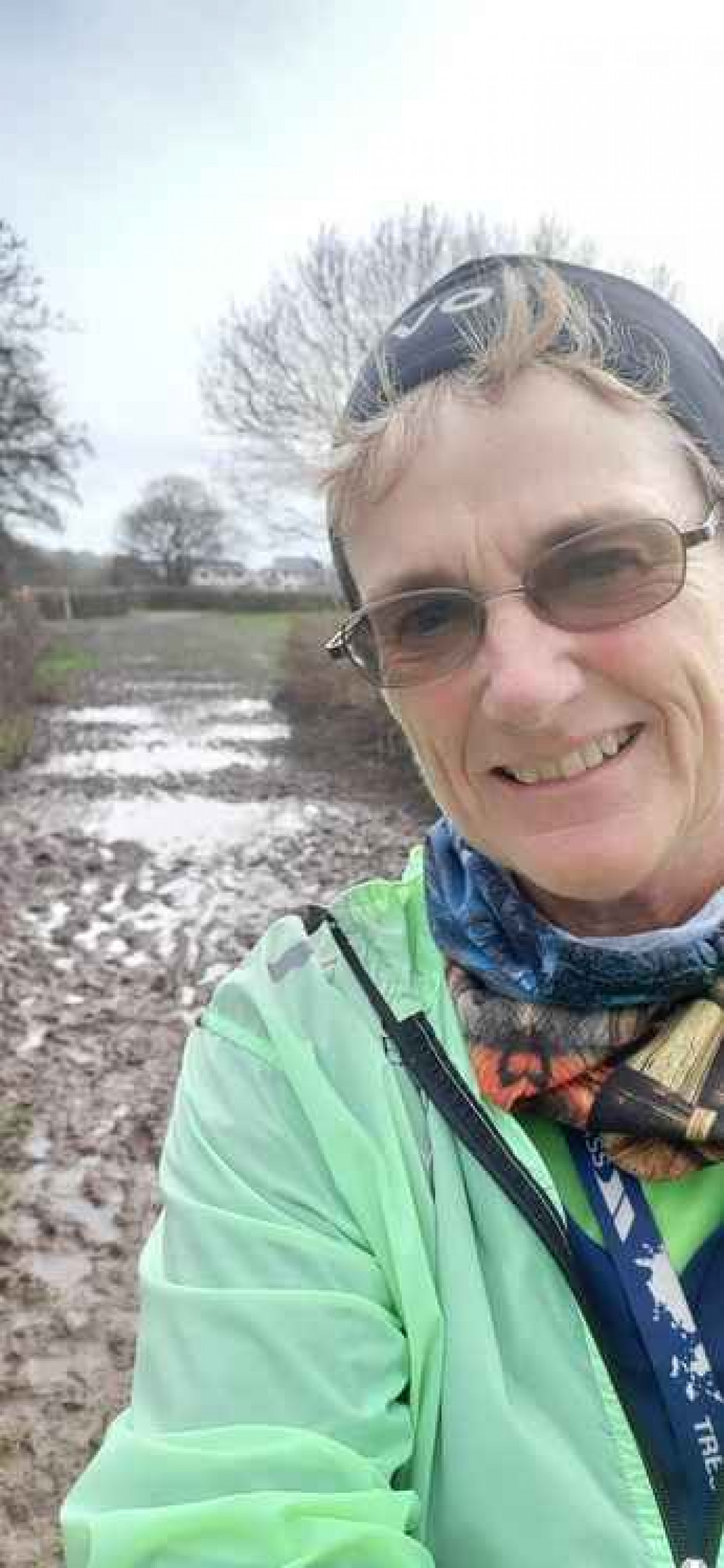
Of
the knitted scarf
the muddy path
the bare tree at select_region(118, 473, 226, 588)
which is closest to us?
the knitted scarf

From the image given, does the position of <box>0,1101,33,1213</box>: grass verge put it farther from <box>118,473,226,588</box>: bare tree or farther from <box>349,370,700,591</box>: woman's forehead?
<box>118,473,226,588</box>: bare tree

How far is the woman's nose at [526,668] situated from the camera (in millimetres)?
1359

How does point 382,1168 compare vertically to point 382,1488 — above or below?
above

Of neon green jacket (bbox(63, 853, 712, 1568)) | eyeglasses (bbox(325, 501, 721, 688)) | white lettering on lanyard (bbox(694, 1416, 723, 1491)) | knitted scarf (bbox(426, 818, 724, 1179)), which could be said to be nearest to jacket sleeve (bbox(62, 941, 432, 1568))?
neon green jacket (bbox(63, 853, 712, 1568))

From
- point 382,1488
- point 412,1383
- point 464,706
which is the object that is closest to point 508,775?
point 464,706

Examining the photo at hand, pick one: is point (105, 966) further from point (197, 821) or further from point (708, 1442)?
point (708, 1442)

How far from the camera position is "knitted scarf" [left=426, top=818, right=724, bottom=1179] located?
4.32 feet

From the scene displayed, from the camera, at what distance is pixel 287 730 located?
17078 millimetres

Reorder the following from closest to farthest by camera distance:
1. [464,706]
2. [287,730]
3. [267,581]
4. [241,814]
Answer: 1. [464,706]
2. [241,814]
3. [287,730]
4. [267,581]

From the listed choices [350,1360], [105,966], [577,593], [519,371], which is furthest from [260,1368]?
[105,966]

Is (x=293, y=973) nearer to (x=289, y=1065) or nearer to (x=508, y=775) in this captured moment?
(x=289, y=1065)

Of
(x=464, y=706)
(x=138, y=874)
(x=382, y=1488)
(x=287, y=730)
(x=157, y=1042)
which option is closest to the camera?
(x=382, y=1488)

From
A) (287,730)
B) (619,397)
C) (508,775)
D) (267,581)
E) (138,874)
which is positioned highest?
(619,397)

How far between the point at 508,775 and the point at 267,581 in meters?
66.2
